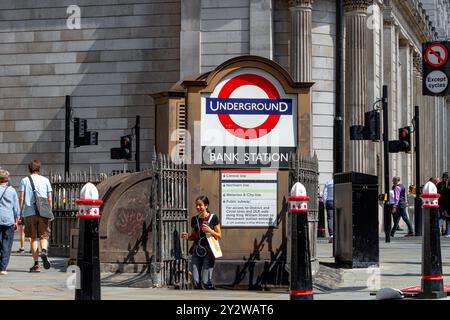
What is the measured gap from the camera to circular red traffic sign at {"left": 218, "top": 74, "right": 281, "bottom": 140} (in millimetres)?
17219

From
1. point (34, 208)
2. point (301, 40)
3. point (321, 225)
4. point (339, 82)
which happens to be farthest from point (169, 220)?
point (301, 40)

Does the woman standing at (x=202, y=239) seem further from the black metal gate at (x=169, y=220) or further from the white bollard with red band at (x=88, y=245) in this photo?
the white bollard with red band at (x=88, y=245)

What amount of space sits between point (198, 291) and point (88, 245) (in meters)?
5.27

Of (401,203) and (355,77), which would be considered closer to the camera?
(401,203)

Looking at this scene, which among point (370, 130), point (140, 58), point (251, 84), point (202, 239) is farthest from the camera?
point (140, 58)

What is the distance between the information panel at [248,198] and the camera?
1745 cm

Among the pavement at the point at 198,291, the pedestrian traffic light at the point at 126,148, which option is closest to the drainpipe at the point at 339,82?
the pavement at the point at 198,291

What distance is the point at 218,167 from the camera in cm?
1745

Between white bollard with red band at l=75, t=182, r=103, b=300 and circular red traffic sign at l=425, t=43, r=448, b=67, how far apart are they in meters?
8.28

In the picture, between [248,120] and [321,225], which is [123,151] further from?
[248,120]

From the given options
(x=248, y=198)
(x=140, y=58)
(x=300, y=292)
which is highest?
(x=140, y=58)

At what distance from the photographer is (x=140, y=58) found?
146 ft

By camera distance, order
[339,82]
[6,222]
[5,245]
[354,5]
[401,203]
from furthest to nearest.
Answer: [354,5] < [401,203] < [339,82] < [6,222] < [5,245]
